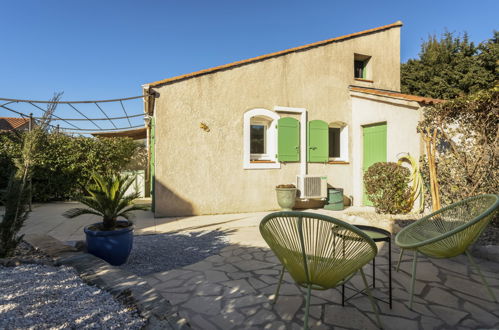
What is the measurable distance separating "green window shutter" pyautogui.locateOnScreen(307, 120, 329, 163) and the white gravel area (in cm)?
637

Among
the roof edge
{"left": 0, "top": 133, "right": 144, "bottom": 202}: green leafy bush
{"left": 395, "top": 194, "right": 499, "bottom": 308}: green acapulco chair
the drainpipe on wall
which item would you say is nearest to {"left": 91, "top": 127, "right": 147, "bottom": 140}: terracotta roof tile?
{"left": 0, "top": 133, "right": 144, "bottom": 202}: green leafy bush

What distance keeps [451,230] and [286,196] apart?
4412mm

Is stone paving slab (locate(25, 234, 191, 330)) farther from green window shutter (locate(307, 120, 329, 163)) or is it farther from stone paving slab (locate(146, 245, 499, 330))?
green window shutter (locate(307, 120, 329, 163))

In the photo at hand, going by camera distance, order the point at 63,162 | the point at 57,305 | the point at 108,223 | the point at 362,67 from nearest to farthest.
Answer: the point at 57,305, the point at 108,223, the point at 63,162, the point at 362,67

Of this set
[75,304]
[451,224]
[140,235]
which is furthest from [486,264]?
[140,235]

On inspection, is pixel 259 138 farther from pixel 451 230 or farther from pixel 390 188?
pixel 451 230

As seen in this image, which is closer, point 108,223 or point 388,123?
point 108,223

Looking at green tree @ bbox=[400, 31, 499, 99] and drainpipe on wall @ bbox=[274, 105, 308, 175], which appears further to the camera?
green tree @ bbox=[400, 31, 499, 99]

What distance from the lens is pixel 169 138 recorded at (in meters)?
6.45

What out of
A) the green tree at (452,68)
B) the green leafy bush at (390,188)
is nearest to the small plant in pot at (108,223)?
the green leafy bush at (390,188)

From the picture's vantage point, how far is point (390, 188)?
19.3 feet

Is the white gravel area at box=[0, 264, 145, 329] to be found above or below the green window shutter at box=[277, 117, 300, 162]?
below

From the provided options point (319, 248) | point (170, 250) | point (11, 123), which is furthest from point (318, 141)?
point (11, 123)

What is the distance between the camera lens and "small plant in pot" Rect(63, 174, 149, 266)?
3.16m
